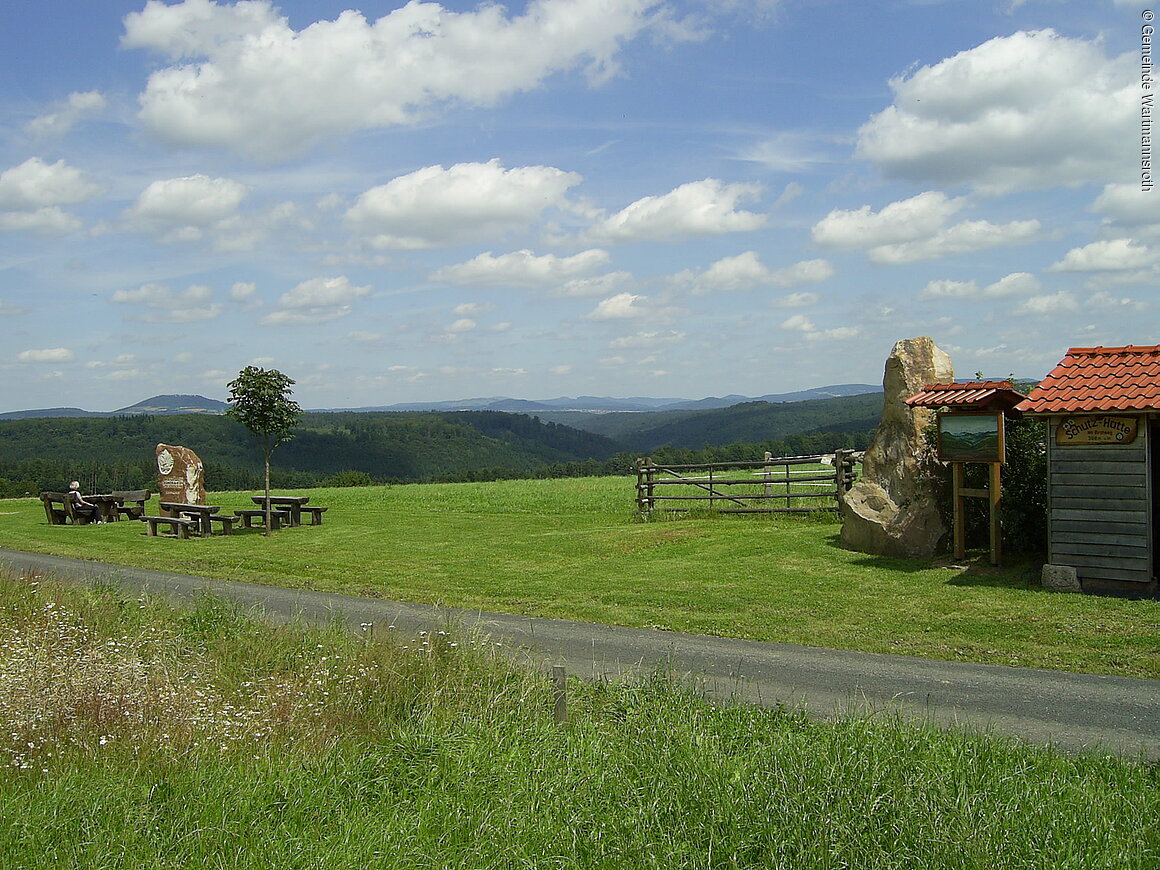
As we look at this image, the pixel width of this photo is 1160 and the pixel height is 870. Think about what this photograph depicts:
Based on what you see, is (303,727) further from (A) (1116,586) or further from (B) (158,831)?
(A) (1116,586)

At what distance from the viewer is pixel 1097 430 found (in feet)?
41.4

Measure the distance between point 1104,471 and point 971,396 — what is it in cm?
217

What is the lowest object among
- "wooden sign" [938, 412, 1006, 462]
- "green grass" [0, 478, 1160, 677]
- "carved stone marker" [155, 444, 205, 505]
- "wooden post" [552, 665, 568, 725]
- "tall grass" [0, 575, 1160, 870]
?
"green grass" [0, 478, 1160, 677]

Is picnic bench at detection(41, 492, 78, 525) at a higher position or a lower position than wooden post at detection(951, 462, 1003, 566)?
lower

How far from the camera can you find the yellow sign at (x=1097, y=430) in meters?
12.4

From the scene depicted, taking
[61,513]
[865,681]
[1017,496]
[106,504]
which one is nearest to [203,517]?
[106,504]

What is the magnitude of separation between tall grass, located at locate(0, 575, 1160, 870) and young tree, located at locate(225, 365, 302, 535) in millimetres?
15170

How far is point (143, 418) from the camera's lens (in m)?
130

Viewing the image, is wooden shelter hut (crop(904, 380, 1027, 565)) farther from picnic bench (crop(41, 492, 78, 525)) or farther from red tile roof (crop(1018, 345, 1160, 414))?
picnic bench (crop(41, 492, 78, 525))

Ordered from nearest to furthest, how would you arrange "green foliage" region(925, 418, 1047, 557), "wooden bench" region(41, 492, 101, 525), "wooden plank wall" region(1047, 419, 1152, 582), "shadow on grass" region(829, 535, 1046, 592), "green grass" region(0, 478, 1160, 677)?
"green grass" region(0, 478, 1160, 677) < "wooden plank wall" region(1047, 419, 1152, 582) < "shadow on grass" region(829, 535, 1046, 592) < "green foliage" region(925, 418, 1047, 557) < "wooden bench" region(41, 492, 101, 525)

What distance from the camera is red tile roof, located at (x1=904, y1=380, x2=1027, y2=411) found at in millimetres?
14023

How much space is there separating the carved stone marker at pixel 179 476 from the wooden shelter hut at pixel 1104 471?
22431 millimetres

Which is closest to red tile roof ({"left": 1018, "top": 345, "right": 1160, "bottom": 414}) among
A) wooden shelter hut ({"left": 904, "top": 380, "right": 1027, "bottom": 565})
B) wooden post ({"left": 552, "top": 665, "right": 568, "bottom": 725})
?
wooden shelter hut ({"left": 904, "top": 380, "right": 1027, "bottom": 565})

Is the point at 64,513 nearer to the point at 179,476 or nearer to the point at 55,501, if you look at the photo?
the point at 55,501
